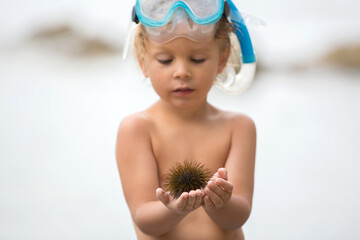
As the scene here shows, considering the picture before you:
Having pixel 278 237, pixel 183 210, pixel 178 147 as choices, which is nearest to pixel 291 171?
pixel 278 237

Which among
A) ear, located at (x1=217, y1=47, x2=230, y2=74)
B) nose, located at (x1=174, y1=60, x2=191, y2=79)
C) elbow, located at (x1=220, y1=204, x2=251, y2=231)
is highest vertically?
ear, located at (x1=217, y1=47, x2=230, y2=74)

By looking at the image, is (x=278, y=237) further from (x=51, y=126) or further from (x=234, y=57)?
(x=51, y=126)

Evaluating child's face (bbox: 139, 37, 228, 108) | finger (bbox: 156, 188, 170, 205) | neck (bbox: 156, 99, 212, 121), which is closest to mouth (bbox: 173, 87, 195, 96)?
child's face (bbox: 139, 37, 228, 108)

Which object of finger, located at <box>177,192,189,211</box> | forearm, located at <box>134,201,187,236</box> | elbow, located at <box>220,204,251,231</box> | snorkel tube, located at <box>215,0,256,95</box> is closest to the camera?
finger, located at <box>177,192,189,211</box>

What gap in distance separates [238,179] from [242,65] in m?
0.39

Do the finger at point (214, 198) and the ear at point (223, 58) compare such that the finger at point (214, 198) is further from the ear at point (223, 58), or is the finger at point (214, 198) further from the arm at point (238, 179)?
the ear at point (223, 58)

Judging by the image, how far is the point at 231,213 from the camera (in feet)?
5.22

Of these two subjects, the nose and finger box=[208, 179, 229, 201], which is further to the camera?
the nose

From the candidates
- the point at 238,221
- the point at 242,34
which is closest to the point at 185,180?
the point at 238,221

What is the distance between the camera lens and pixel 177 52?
1.62 meters

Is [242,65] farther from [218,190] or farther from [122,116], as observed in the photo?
[122,116]

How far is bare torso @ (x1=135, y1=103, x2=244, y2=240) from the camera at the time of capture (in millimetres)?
1700

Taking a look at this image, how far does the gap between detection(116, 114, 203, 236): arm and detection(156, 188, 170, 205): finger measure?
0.10m

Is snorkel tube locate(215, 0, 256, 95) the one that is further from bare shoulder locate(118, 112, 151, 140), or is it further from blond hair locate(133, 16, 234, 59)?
bare shoulder locate(118, 112, 151, 140)
